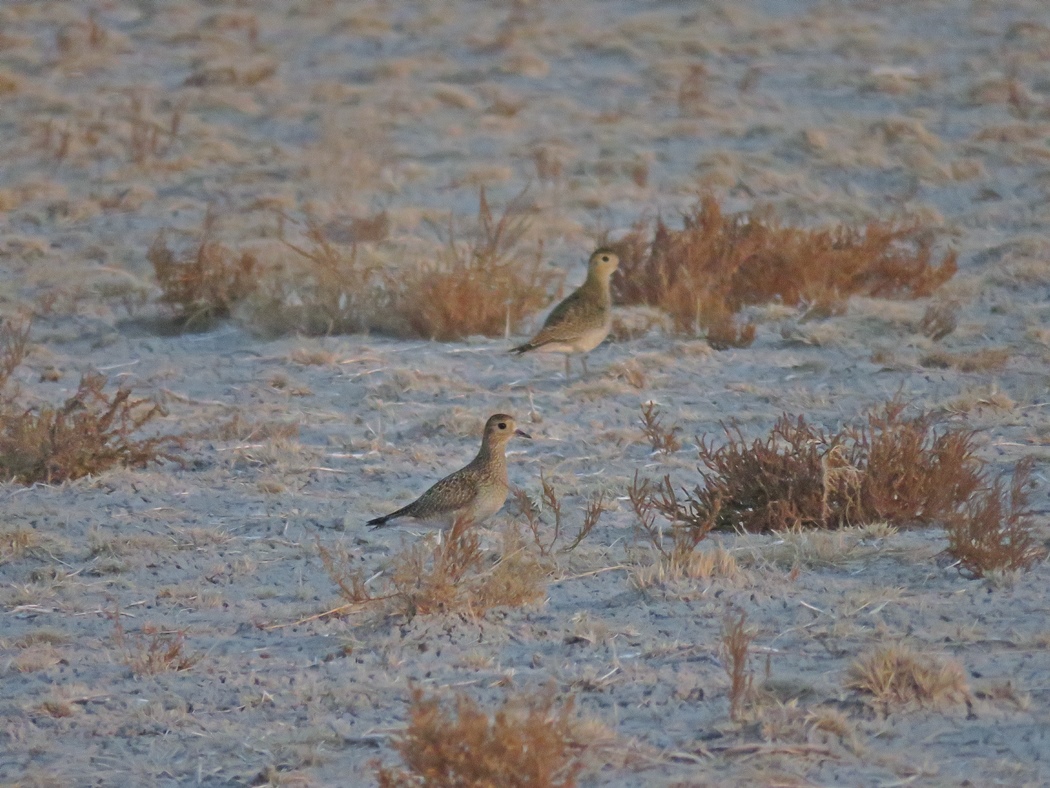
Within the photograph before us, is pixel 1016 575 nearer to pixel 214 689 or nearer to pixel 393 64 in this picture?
pixel 214 689

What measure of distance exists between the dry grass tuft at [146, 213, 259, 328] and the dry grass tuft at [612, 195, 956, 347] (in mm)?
2429

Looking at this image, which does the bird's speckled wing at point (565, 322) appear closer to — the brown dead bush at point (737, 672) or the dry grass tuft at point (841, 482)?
the dry grass tuft at point (841, 482)

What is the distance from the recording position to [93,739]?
4594 mm

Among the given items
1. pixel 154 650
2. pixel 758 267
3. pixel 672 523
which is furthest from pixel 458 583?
pixel 758 267

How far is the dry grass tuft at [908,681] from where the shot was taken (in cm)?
448

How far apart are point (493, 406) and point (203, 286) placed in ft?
9.07

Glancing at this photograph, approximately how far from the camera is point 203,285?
10391mm

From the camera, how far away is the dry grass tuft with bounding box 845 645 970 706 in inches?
176

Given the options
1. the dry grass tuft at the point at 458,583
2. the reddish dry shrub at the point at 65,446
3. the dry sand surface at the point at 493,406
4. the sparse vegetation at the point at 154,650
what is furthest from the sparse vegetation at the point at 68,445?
the dry grass tuft at the point at 458,583

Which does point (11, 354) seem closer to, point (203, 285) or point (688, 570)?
point (203, 285)

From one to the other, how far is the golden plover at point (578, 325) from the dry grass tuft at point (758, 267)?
1171 mm

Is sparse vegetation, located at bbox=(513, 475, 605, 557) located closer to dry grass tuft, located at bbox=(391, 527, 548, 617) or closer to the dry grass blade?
the dry grass blade

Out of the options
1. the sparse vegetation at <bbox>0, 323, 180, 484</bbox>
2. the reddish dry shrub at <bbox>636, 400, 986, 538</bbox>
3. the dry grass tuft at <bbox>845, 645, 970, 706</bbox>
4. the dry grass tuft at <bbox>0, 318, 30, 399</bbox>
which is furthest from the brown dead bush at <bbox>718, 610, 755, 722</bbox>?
the dry grass tuft at <bbox>0, 318, 30, 399</bbox>

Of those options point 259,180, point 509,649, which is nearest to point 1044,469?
point 509,649
